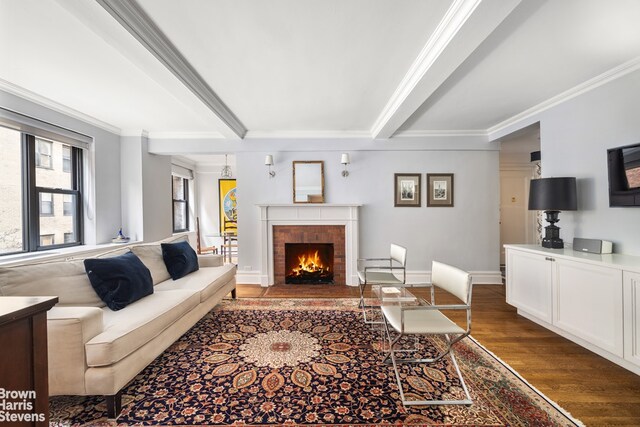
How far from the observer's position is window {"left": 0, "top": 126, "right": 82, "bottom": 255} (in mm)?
3002

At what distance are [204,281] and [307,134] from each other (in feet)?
9.31

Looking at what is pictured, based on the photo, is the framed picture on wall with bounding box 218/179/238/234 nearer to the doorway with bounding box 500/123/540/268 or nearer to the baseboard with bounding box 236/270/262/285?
the baseboard with bounding box 236/270/262/285

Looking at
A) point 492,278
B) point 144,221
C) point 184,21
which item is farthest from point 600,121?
point 144,221

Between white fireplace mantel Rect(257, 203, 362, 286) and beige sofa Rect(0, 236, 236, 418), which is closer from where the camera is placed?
beige sofa Rect(0, 236, 236, 418)

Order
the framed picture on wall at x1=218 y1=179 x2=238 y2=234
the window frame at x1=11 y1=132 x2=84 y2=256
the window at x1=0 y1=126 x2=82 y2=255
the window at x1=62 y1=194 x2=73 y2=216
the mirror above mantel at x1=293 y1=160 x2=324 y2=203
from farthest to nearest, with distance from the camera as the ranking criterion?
1. the framed picture on wall at x1=218 y1=179 x2=238 y2=234
2. the mirror above mantel at x1=293 y1=160 x2=324 y2=203
3. the window at x1=62 y1=194 x2=73 y2=216
4. the window frame at x1=11 y1=132 x2=84 y2=256
5. the window at x1=0 y1=126 x2=82 y2=255

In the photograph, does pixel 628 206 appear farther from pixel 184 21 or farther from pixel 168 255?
pixel 168 255

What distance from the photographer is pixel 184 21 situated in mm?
1871

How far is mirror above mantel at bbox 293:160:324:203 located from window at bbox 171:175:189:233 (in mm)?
3691

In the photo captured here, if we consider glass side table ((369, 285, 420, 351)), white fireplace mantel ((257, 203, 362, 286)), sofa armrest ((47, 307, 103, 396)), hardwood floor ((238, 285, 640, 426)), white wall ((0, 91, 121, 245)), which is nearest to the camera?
sofa armrest ((47, 307, 103, 396))

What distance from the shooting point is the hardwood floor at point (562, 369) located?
67.7 inches

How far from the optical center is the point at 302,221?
4.50m

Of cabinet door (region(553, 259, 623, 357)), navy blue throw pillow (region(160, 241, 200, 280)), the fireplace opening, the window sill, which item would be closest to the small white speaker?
cabinet door (region(553, 259, 623, 357))

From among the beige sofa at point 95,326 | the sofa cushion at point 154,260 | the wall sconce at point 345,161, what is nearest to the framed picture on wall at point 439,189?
the wall sconce at point 345,161

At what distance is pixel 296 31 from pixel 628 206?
133 inches
